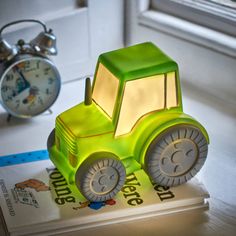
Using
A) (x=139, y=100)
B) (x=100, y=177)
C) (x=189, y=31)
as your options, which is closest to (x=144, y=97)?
(x=139, y=100)

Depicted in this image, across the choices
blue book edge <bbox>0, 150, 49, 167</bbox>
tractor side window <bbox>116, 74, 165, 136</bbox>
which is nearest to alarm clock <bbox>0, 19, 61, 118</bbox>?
blue book edge <bbox>0, 150, 49, 167</bbox>

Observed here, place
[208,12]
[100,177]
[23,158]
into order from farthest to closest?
[208,12] < [23,158] < [100,177]

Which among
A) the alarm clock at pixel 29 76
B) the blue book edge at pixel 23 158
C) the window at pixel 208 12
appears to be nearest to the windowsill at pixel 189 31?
the window at pixel 208 12

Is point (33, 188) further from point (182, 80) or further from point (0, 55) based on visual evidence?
point (182, 80)

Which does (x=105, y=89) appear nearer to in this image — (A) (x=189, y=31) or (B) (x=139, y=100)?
(B) (x=139, y=100)

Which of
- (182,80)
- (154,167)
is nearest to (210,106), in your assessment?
(182,80)

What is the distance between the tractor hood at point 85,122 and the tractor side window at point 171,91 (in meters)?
0.09

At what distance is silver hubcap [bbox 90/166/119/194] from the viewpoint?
3.12ft

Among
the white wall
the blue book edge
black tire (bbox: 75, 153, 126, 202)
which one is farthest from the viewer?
the white wall

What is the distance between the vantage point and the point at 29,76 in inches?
46.7

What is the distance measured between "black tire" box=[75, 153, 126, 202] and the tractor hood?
1.6 inches

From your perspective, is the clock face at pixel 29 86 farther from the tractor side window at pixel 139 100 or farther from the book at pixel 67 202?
the tractor side window at pixel 139 100

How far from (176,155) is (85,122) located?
5.6 inches

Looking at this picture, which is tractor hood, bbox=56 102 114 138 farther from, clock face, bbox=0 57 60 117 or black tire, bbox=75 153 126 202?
clock face, bbox=0 57 60 117
